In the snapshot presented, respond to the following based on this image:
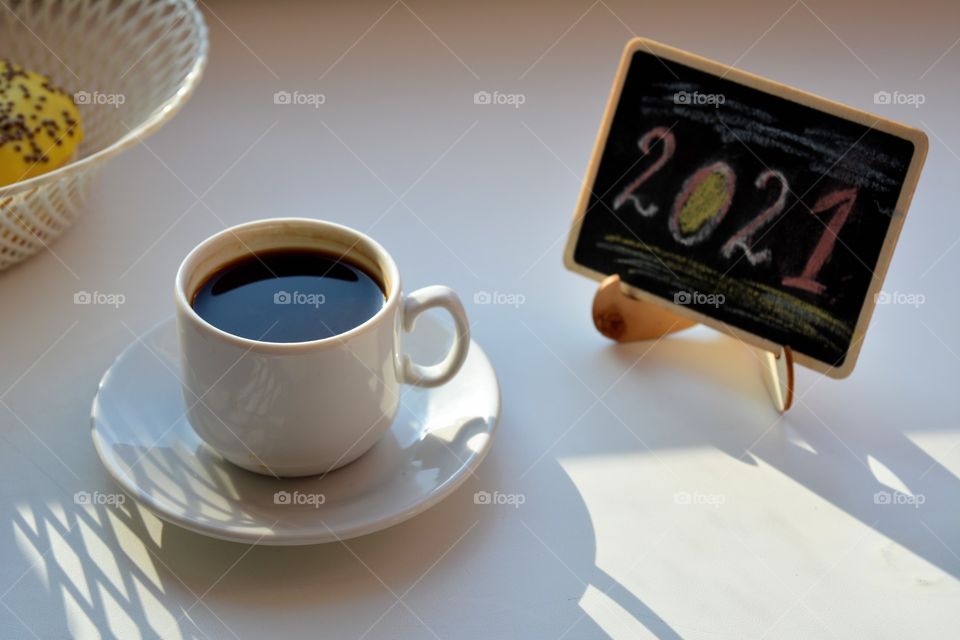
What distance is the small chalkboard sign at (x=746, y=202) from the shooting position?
0.86m

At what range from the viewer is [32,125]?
964 mm

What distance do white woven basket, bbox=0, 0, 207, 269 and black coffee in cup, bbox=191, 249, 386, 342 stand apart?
266 millimetres

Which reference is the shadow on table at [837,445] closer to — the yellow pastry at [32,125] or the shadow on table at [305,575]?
the shadow on table at [305,575]

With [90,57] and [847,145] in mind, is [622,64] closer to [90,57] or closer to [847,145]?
[847,145]

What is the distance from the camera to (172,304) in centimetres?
99

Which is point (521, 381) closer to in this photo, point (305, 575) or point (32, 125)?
point (305, 575)

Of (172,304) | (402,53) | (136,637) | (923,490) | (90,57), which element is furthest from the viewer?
(402,53)

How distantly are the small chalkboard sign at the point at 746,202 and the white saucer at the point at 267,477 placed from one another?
18 cm

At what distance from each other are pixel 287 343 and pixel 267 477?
120 mm

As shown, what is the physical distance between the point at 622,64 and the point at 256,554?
1.62 ft

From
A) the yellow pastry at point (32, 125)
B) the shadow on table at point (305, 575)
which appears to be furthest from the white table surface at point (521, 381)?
the yellow pastry at point (32, 125)

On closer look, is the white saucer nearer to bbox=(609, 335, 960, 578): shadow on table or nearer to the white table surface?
the white table surface

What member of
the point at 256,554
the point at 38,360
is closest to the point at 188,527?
the point at 256,554

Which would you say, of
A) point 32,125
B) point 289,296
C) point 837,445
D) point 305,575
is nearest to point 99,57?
point 32,125
